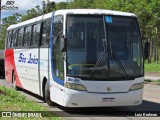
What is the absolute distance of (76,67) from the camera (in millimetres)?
12125

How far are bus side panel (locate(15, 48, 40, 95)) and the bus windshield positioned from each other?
3839 mm

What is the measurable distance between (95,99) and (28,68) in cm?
596

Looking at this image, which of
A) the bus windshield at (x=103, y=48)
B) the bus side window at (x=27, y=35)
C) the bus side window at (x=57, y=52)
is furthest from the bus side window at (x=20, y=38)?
the bus windshield at (x=103, y=48)

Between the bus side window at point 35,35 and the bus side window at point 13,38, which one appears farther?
the bus side window at point 13,38

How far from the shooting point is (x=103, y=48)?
40.8 ft

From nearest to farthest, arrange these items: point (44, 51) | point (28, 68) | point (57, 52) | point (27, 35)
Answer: point (57, 52) < point (44, 51) < point (28, 68) < point (27, 35)

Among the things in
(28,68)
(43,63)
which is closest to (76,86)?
(43,63)

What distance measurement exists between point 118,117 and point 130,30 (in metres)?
→ 2.69

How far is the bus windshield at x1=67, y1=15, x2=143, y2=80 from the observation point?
12.2m

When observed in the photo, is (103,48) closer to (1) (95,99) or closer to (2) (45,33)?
(1) (95,99)

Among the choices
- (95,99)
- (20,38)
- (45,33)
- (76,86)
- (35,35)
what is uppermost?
(45,33)

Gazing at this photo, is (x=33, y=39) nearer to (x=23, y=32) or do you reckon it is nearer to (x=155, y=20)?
(x=23, y=32)

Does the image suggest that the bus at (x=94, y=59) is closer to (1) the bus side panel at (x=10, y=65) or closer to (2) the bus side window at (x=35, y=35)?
(2) the bus side window at (x=35, y=35)

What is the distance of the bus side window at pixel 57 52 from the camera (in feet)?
41.6
